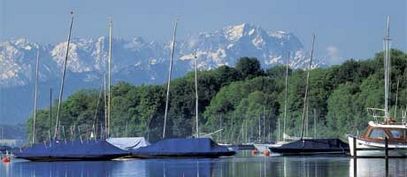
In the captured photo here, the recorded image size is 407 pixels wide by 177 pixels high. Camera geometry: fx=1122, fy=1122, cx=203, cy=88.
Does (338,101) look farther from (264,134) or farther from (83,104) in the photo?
(83,104)

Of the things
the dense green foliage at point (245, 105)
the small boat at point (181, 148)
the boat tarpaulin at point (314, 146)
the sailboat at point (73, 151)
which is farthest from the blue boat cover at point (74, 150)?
the dense green foliage at point (245, 105)

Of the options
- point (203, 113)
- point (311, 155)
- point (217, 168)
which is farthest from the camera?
point (203, 113)

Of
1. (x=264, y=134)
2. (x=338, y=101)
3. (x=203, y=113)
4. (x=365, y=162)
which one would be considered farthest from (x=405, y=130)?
(x=203, y=113)

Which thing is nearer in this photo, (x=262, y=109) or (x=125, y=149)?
(x=125, y=149)

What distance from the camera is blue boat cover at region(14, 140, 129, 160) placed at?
96.6 metres

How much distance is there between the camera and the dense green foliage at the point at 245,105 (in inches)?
5965

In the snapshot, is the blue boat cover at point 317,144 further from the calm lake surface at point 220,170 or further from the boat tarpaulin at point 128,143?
the calm lake surface at point 220,170

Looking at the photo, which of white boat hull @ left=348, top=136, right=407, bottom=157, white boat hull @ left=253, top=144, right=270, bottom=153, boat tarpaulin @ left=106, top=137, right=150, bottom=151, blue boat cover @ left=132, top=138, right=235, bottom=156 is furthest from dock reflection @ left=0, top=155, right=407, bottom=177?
white boat hull @ left=253, top=144, right=270, bottom=153

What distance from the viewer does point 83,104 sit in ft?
641

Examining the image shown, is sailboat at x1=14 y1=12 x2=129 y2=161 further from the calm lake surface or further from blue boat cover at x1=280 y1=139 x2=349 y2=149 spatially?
blue boat cover at x1=280 y1=139 x2=349 y2=149

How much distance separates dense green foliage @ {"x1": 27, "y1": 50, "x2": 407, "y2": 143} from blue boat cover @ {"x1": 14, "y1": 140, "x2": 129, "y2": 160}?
4769 cm

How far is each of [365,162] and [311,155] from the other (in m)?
26.9

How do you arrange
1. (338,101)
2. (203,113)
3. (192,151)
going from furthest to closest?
(203,113)
(338,101)
(192,151)

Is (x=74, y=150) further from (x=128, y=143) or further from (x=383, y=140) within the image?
(x=383, y=140)
